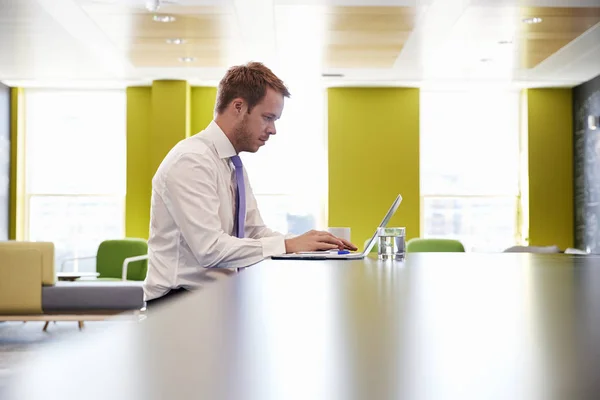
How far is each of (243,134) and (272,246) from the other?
55 centimetres

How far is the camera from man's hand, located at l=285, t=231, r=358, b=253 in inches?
92.7

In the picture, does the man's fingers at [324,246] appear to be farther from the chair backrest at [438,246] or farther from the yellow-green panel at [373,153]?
the yellow-green panel at [373,153]

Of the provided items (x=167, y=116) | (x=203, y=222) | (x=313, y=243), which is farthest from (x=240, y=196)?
(x=167, y=116)

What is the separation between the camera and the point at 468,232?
1007 cm

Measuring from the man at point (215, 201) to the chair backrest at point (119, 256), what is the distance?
585 cm

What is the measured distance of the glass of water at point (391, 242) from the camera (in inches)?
92.4

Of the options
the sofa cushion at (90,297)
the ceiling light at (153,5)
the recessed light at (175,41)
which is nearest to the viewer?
the ceiling light at (153,5)

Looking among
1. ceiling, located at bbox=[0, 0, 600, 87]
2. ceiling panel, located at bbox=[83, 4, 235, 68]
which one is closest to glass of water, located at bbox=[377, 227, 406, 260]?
ceiling, located at bbox=[0, 0, 600, 87]

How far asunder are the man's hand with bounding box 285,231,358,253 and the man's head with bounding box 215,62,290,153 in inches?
21.0

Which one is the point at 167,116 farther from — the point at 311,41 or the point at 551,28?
the point at 551,28

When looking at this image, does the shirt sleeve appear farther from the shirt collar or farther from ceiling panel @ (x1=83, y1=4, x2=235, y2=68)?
ceiling panel @ (x1=83, y1=4, x2=235, y2=68)

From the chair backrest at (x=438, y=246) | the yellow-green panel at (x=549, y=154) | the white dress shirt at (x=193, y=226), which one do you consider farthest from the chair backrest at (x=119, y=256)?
the white dress shirt at (x=193, y=226)

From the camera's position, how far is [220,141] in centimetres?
268

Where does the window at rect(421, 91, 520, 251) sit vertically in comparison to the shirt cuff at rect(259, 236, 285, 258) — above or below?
above
